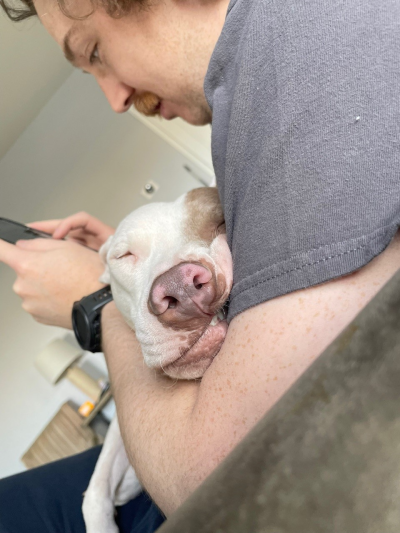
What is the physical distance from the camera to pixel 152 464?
2.78 ft

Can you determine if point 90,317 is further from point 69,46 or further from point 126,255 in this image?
point 69,46

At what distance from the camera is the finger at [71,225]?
6.25 feet

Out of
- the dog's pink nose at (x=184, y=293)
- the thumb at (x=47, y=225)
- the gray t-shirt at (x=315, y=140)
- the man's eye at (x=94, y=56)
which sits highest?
the man's eye at (x=94, y=56)

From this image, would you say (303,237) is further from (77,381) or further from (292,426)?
(77,381)

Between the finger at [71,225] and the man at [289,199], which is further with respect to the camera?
the finger at [71,225]

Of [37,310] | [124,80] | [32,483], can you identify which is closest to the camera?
[124,80]

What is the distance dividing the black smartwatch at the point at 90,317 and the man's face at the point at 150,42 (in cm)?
84

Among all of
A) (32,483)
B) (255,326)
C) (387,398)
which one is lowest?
(32,483)

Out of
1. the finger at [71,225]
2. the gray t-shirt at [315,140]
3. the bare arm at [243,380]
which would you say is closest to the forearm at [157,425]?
the bare arm at [243,380]

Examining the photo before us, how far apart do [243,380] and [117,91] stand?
1.33 metres

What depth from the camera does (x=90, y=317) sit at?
4.99ft

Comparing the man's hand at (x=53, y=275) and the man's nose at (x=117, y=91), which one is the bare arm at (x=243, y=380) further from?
the man's nose at (x=117, y=91)

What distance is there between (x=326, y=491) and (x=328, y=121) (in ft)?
1.79

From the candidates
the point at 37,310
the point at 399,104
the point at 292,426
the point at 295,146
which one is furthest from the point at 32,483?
the point at 399,104
